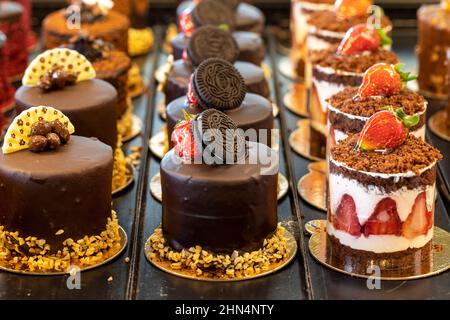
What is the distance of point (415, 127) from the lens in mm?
4742

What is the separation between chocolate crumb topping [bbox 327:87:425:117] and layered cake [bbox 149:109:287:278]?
2.19 feet

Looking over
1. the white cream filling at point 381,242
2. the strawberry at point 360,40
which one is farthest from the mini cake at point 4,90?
the white cream filling at point 381,242

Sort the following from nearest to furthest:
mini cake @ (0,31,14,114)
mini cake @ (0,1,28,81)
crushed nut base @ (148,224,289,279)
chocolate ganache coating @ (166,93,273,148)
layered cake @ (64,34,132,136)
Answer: crushed nut base @ (148,224,289,279), chocolate ganache coating @ (166,93,273,148), layered cake @ (64,34,132,136), mini cake @ (0,31,14,114), mini cake @ (0,1,28,81)

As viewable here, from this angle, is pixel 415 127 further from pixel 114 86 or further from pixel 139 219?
pixel 114 86

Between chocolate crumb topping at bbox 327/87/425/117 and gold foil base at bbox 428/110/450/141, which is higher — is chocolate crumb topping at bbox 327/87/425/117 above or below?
above

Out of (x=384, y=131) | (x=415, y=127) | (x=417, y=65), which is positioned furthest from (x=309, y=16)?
(x=384, y=131)

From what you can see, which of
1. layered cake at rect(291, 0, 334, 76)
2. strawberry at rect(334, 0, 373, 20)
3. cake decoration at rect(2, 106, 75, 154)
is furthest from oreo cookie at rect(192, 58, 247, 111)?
layered cake at rect(291, 0, 334, 76)

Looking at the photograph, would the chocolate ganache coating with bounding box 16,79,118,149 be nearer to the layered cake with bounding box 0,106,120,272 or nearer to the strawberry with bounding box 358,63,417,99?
the layered cake with bounding box 0,106,120,272

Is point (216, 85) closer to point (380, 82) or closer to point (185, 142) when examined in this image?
point (185, 142)

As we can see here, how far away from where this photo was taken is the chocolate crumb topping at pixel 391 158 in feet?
13.5

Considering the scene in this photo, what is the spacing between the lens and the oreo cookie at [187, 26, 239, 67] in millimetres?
5438

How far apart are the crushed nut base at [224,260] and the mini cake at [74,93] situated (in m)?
0.94

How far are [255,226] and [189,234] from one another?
0.90 feet

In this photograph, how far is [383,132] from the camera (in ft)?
13.7
